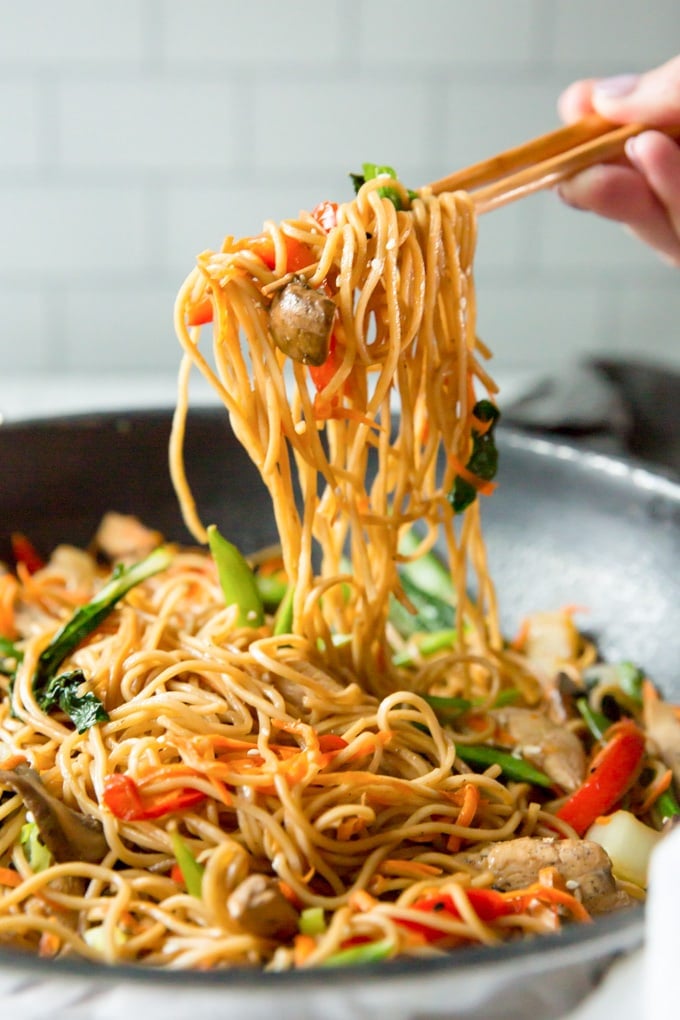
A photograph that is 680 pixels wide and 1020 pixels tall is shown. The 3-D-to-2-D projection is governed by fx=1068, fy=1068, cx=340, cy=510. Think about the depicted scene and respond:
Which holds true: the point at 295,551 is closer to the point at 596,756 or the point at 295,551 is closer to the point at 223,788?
the point at 223,788

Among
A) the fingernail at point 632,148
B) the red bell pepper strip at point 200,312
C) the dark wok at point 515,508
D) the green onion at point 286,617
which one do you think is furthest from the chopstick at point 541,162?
the green onion at point 286,617

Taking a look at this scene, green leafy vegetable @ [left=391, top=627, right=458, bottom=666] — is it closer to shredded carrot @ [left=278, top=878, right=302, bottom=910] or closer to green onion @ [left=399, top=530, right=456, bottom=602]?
green onion @ [left=399, top=530, right=456, bottom=602]

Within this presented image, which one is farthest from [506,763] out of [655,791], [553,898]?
[553,898]

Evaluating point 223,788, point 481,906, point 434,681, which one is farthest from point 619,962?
point 434,681

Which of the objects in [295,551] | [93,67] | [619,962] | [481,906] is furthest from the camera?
[93,67]

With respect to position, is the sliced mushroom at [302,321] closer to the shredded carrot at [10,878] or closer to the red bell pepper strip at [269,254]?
the red bell pepper strip at [269,254]

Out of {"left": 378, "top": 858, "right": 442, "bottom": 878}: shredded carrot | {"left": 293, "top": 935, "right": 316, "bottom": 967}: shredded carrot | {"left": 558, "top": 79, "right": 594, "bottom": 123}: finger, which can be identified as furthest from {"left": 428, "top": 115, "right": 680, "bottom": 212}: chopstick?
{"left": 293, "top": 935, "right": 316, "bottom": 967}: shredded carrot
